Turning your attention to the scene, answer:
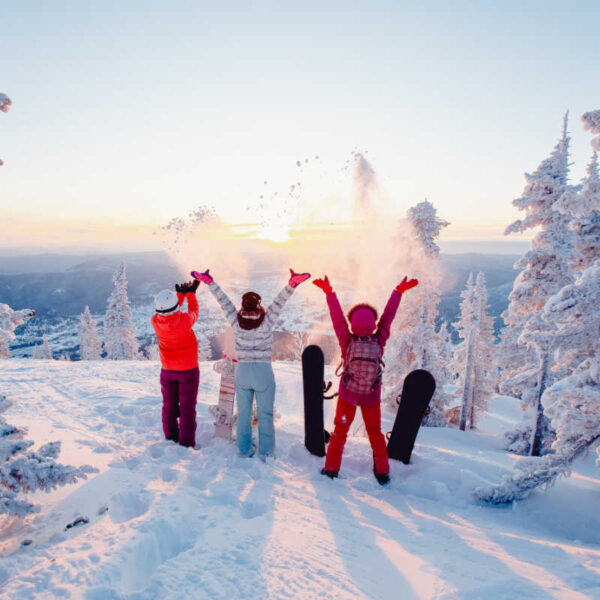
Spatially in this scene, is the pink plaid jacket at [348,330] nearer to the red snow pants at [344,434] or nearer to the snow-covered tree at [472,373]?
the red snow pants at [344,434]

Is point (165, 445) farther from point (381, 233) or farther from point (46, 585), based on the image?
point (381, 233)

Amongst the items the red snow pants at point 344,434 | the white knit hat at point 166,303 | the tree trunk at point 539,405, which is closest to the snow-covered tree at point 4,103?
the white knit hat at point 166,303

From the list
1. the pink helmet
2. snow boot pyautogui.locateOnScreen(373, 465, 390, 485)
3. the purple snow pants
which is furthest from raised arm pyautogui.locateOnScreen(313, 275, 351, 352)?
the purple snow pants

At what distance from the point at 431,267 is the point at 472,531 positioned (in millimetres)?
17011

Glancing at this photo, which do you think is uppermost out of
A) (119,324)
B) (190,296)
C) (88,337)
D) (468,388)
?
(190,296)

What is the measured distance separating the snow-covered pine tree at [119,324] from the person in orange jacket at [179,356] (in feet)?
115

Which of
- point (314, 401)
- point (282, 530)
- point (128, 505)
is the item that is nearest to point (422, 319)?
point (314, 401)

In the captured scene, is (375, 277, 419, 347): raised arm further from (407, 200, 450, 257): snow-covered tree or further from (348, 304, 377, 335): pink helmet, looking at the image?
(407, 200, 450, 257): snow-covered tree

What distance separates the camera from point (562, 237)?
15914 mm

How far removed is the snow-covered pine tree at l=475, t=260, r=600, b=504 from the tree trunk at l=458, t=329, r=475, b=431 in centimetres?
2071

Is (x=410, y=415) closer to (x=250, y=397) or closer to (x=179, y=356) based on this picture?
(x=250, y=397)

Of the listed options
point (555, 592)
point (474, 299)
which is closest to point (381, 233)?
point (474, 299)

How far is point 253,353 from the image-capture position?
6301 mm

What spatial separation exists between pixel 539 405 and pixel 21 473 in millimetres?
19197
